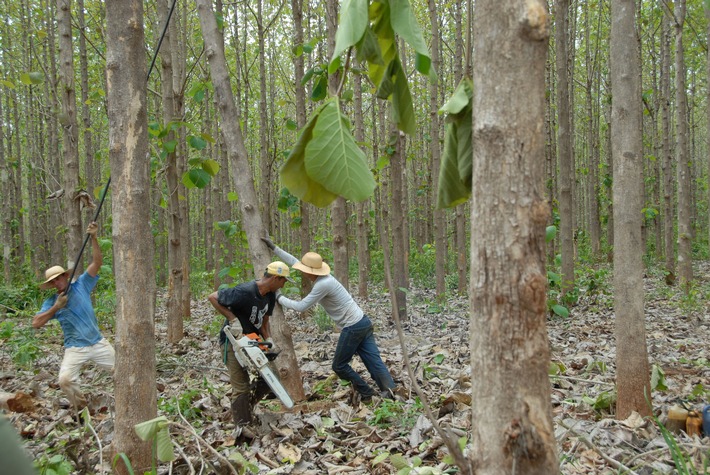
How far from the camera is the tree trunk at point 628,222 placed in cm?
351

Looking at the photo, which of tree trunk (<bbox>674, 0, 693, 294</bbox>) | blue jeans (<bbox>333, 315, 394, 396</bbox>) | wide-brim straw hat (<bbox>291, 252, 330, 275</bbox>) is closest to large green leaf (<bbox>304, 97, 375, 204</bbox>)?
wide-brim straw hat (<bbox>291, 252, 330, 275</bbox>)

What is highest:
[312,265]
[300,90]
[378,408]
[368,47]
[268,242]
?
[300,90]

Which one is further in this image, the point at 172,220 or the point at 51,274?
the point at 172,220

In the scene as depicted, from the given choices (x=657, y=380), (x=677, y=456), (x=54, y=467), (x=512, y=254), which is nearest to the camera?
(x=512, y=254)

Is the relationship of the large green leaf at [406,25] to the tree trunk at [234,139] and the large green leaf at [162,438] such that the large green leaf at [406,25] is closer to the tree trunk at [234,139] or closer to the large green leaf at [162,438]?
the large green leaf at [162,438]

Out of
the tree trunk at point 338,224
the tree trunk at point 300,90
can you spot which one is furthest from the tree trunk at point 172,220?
the tree trunk at point 338,224

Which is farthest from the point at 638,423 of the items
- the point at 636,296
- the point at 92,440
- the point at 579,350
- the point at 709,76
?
the point at 709,76

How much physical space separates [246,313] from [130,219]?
8.02 feet

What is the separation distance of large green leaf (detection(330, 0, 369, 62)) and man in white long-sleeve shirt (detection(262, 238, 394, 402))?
4.22m

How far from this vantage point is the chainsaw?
4.63 metres

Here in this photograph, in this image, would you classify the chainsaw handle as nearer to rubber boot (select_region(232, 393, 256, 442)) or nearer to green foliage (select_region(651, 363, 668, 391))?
rubber boot (select_region(232, 393, 256, 442))

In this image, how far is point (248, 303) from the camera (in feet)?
16.6

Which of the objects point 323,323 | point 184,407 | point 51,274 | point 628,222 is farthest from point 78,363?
point 628,222

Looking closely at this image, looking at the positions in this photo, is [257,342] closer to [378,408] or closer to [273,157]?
[378,408]
